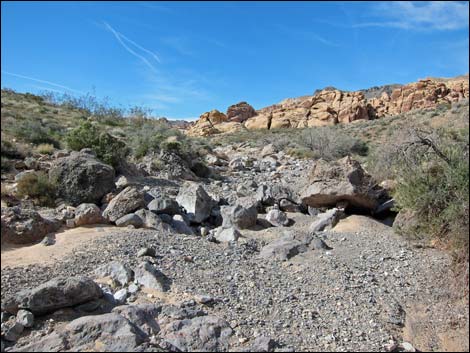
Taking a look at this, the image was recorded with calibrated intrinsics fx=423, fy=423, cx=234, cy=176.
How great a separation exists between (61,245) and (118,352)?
10.9 ft

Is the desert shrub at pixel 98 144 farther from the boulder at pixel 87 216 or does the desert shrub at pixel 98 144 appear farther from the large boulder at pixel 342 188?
the large boulder at pixel 342 188

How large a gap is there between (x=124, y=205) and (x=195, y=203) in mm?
1742

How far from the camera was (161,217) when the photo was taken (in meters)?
8.66

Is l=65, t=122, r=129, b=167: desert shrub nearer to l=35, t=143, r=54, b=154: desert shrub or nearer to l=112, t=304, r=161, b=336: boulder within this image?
l=35, t=143, r=54, b=154: desert shrub

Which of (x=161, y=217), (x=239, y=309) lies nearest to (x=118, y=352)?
(x=239, y=309)

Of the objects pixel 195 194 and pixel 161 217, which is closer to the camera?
pixel 161 217

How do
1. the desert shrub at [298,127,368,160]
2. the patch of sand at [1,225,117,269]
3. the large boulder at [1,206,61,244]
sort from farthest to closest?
the desert shrub at [298,127,368,160] → the large boulder at [1,206,61,244] → the patch of sand at [1,225,117,269]

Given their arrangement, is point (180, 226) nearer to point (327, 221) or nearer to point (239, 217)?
point (239, 217)

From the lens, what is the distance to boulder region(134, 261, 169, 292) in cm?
557

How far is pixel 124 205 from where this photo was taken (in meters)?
8.45

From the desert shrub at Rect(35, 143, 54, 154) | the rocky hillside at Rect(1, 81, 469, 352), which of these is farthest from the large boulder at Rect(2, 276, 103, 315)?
the desert shrub at Rect(35, 143, 54, 154)

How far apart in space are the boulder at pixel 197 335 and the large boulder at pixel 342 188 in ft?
19.2

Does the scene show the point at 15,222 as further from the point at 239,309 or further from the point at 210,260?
the point at 239,309

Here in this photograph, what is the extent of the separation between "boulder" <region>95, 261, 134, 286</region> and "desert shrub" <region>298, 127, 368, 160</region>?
15493 mm
